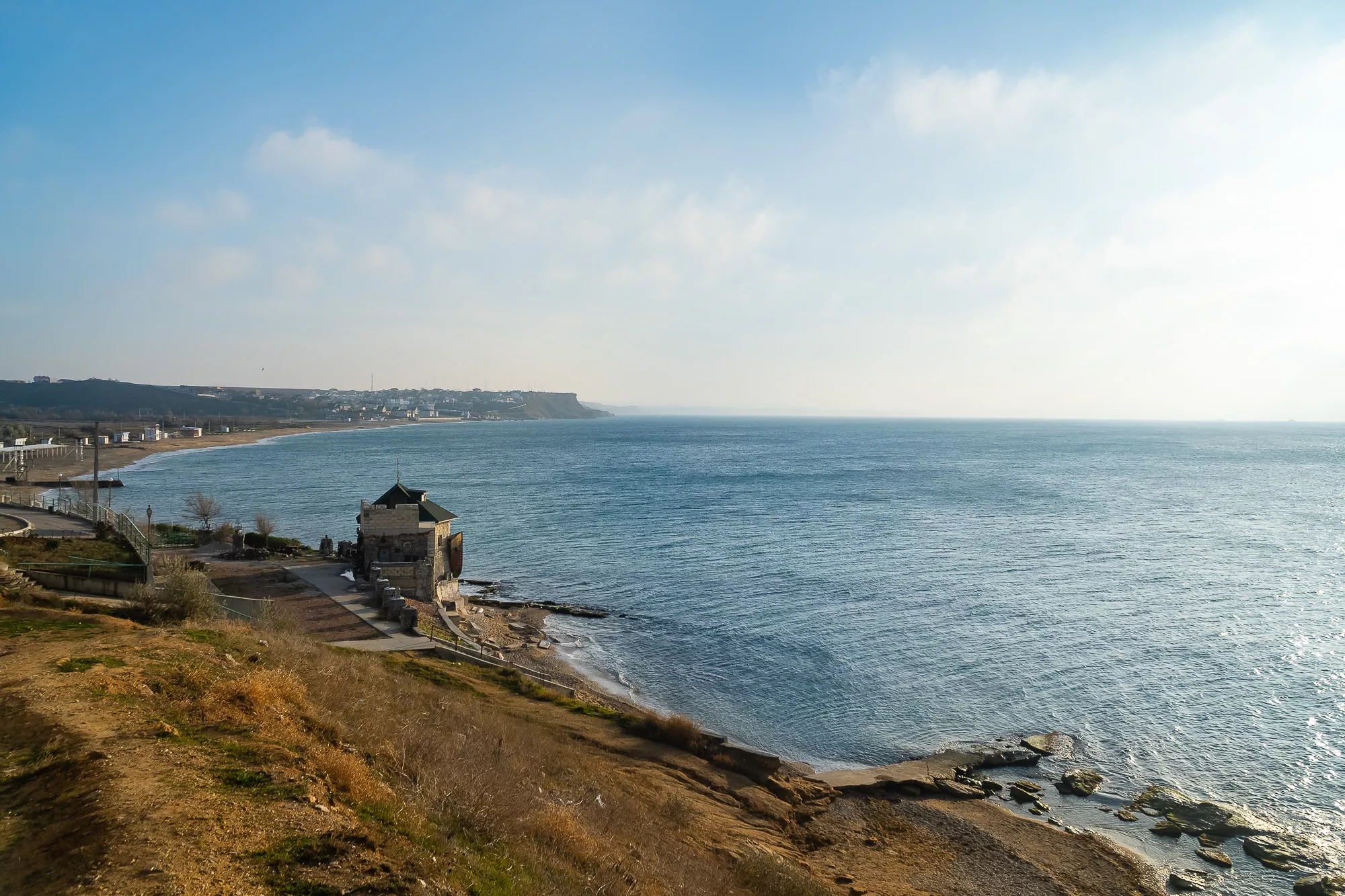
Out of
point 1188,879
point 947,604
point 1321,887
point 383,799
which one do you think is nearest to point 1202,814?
point 1321,887

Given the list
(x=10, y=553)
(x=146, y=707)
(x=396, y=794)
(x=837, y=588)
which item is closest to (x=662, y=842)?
(x=396, y=794)

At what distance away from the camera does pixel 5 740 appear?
36.4 ft

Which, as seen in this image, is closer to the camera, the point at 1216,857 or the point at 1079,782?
the point at 1216,857

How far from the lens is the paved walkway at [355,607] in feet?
82.5

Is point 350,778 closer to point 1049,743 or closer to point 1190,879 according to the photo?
point 1190,879

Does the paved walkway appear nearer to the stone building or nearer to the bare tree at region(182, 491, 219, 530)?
the stone building

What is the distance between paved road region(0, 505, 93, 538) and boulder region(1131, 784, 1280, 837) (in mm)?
38409

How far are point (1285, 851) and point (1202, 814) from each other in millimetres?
1872

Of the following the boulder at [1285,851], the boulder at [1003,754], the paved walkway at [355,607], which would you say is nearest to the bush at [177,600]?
the paved walkway at [355,607]

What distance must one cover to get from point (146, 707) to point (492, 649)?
1663 cm

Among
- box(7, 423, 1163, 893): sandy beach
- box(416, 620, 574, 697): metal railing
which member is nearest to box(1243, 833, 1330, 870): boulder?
box(7, 423, 1163, 893): sandy beach

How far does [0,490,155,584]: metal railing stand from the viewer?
28531mm

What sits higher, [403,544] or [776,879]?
[403,544]

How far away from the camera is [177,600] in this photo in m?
21.7
